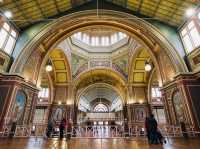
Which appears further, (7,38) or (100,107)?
(100,107)

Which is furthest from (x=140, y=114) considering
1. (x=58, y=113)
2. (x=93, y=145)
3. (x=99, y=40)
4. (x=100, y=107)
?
(x=100, y=107)

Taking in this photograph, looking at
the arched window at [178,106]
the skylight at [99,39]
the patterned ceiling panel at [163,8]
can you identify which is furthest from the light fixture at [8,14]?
the skylight at [99,39]

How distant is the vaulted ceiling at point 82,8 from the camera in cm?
953

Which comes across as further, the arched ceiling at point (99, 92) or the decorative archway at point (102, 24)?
the arched ceiling at point (99, 92)

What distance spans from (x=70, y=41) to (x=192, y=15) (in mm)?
14844

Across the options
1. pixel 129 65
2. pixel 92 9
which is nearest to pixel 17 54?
pixel 92 9

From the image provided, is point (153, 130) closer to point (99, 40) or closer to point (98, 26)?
point (98, 26)

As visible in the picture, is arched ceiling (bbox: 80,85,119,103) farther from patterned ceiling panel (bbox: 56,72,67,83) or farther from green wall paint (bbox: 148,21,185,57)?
green wall paint (bbox: 148,21,185,57)

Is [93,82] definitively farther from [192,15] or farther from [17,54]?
[192,15]

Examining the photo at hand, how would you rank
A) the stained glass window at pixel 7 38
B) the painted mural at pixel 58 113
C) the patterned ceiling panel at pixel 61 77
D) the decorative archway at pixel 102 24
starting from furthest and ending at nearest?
1. the patterned ceiling panel at pixel 61 77
2. the painted mural at pixel 58 113
3. the decorative archway at pixel 102 24
4. the stained glass window at pixel 7 38

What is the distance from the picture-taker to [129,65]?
2009cm

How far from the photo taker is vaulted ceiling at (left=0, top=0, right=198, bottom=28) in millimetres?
9531

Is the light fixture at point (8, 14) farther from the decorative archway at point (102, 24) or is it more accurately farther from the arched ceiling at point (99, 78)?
the arched ceiling at point (99, 78)

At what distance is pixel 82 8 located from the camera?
41.1ft
